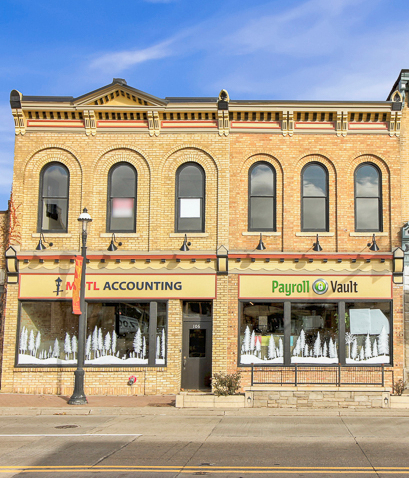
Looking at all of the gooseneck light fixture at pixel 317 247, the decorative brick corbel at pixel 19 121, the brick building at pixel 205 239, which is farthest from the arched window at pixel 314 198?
the decorative brick corbel at pixel 19 121

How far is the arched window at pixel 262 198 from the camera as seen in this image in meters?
19.6

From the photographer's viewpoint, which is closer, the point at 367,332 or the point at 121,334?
the point at 367,332

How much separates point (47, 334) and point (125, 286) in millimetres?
3224

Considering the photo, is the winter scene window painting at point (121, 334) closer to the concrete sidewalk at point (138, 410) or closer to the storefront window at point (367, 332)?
the concrete sidewalk at point (138, 410)

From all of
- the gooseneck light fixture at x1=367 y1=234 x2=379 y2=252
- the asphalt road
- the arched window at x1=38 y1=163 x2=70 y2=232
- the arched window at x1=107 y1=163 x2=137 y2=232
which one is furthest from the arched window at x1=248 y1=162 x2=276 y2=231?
the asphalt road

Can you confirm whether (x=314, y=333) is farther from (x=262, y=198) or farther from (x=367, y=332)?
(x=262, y=198)

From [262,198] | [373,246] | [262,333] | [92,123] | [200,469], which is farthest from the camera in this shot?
[92,123]

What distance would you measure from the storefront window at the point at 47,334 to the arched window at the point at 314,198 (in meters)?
8.85

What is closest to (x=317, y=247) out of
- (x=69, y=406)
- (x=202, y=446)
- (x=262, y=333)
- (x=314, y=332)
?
(x=314, y=332)

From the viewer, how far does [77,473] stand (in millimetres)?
8852

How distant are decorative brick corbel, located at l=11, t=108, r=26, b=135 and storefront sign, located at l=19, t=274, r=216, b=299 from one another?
5187 mm

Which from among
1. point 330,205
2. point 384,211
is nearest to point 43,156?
point 330,205

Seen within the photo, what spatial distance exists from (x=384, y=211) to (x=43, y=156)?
1221 cm

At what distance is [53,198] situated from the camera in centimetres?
1989
